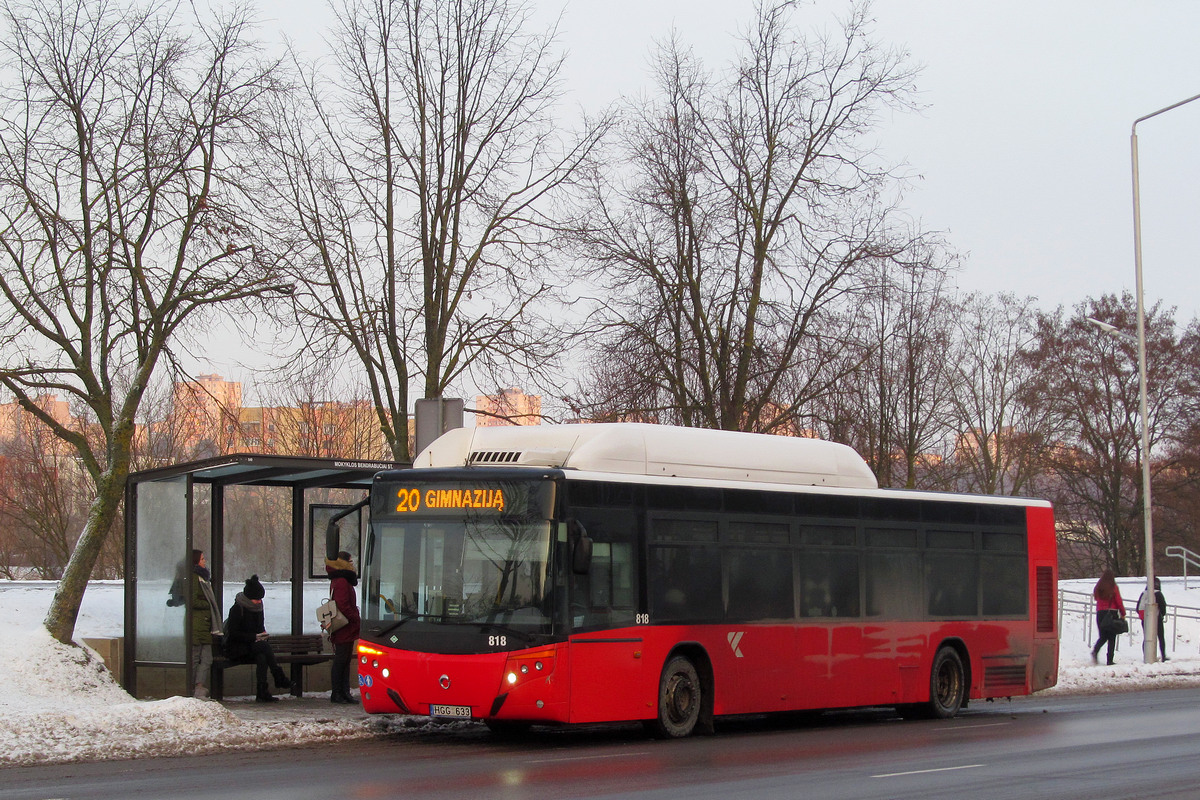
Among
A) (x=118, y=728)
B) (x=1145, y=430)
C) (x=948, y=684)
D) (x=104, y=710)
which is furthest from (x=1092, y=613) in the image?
(x=118, y=728)

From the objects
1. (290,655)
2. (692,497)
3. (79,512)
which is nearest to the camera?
(692,497)

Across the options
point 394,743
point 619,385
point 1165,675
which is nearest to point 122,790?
point 394,743

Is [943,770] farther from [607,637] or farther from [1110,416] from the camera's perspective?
[1110,416]

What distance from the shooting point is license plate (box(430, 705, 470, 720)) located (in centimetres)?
1311

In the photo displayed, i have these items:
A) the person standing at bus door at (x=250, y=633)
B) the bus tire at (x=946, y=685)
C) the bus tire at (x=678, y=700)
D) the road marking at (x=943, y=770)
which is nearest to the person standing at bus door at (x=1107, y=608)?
the bus tire at (x=946, y=685)

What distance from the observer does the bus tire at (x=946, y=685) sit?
17938 mm

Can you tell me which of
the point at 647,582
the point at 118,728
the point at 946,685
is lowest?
the point at 946,685

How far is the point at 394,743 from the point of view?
1381cm

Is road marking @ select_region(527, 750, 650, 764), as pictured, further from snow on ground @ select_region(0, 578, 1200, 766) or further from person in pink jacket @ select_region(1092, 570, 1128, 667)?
person in pink jacket @ select_region(1092, 570, 1128, 667)

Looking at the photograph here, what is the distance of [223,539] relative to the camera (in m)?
18.1

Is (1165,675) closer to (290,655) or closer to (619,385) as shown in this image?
(619,385)

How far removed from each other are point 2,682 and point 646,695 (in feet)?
26.6

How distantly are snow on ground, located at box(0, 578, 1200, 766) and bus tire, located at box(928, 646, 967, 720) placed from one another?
19.7ft

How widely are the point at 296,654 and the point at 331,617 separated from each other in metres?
1.75
